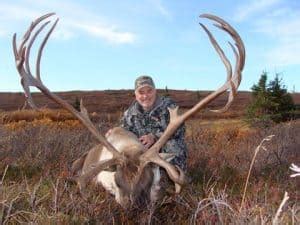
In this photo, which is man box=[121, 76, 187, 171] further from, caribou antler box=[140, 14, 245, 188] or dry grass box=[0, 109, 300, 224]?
caribou antler box=[140, 14, 245, 188]

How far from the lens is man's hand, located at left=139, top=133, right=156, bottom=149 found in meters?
6.53

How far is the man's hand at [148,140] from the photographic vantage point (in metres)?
6.53

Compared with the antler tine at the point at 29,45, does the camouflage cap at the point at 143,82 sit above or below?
below

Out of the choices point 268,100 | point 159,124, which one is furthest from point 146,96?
point 268,100

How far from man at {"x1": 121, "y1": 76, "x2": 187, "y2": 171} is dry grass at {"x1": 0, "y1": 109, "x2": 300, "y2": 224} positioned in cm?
49

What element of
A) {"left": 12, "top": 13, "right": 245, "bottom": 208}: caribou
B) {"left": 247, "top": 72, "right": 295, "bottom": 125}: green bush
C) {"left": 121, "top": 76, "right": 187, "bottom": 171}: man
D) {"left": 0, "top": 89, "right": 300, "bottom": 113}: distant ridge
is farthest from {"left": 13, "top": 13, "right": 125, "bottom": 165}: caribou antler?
{"left": 0, "top": 89, "right": 300, "bottom": 113}: distant ridge

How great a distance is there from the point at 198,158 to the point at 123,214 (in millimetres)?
3595

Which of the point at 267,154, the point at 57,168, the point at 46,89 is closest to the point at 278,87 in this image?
the point at 267,154

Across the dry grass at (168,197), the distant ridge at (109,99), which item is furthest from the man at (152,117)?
the distant ridge at (109,99)

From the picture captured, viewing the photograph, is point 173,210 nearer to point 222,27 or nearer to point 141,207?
point 141,207

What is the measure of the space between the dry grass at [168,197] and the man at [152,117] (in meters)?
0.49

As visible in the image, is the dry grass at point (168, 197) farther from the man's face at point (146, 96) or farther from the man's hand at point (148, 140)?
the man's face at point (146, 96)

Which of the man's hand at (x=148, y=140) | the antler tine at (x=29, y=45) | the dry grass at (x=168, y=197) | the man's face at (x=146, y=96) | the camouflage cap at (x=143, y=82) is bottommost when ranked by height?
the dry grass at (x=168, y=197)

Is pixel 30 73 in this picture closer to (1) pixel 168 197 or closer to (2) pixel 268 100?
(1) pixel 168 197
